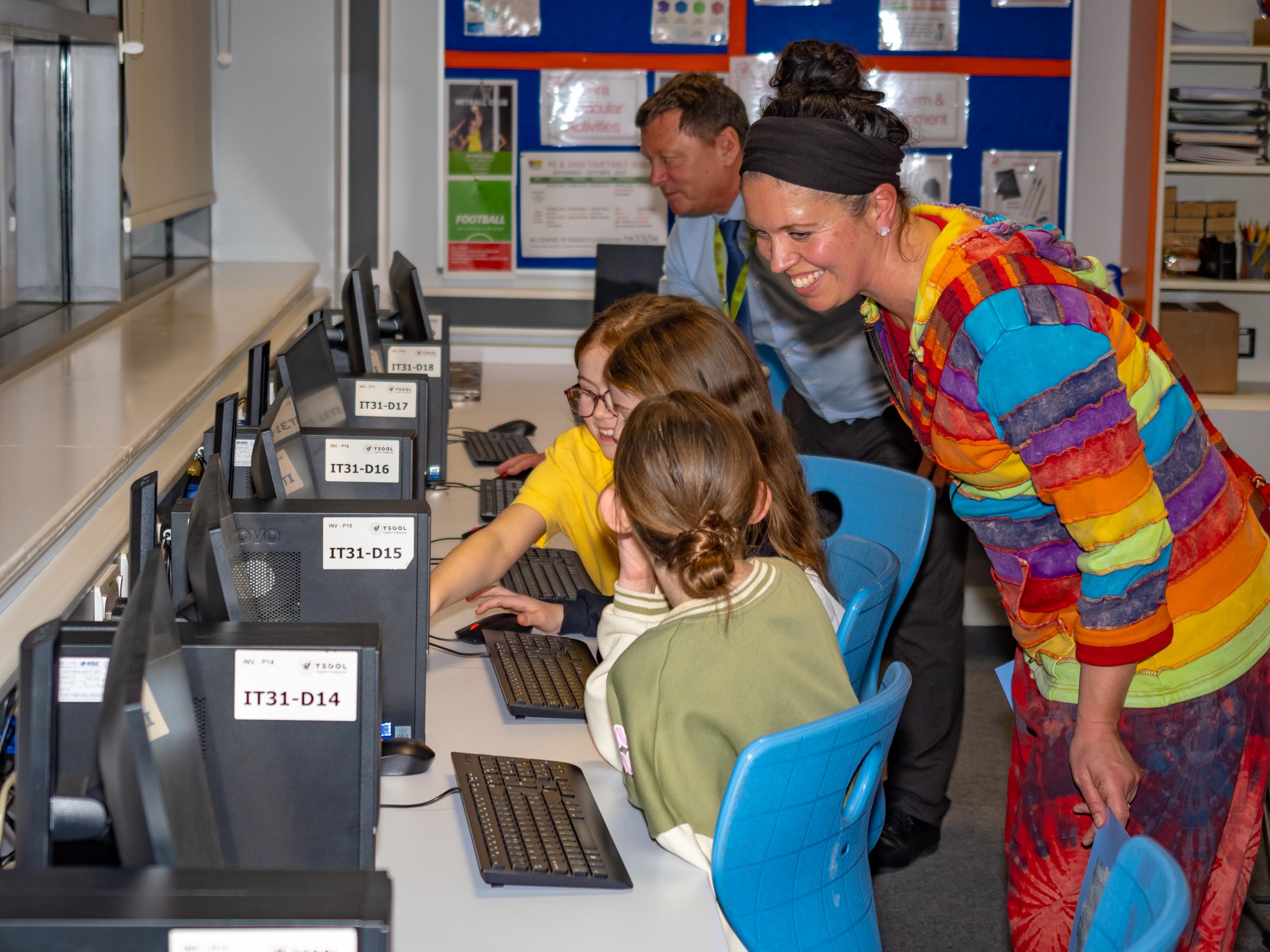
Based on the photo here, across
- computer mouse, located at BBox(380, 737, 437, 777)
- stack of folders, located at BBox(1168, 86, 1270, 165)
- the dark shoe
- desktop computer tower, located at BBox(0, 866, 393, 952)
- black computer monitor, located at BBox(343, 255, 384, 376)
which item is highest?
stack of folders, located at BBox(1168, 86, 1270, 165)

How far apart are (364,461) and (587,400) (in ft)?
1.17

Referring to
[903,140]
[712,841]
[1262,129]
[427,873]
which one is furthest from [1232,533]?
[1262,129]

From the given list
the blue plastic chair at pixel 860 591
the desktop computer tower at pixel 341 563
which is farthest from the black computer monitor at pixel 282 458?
the blue plastic chair at pixel 860 591

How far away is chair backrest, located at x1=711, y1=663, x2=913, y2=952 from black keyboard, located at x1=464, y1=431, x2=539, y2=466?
67.1 inches

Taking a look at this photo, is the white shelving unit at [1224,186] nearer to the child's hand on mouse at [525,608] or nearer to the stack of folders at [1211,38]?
the stack of folders at [1211,38]

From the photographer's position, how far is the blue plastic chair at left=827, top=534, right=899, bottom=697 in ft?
5.64

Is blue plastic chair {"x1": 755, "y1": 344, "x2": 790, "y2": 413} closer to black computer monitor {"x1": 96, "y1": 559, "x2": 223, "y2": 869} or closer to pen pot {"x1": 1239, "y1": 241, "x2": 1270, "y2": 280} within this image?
pen pot {"x1": 1239, "y1": 241, "x2": 1270, "y2": 280}

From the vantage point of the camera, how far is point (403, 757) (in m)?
1.43

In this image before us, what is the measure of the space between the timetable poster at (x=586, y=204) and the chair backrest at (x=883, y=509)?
2351mm

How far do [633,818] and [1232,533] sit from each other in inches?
27.7

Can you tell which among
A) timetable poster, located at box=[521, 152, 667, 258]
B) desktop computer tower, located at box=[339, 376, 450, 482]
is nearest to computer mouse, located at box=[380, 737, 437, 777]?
desktop computer tower, located at box=[339, 376, 450, 482]

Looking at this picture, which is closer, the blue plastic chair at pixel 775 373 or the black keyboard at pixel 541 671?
the black keyboard at pixel 541 671

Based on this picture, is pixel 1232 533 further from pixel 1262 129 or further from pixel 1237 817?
pixel 1262 129

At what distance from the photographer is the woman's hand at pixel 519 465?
109 inches
